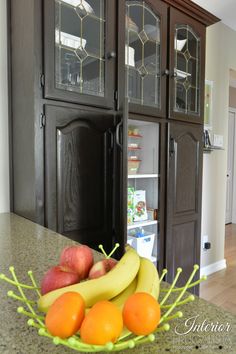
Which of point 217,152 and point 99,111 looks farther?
point 217,152

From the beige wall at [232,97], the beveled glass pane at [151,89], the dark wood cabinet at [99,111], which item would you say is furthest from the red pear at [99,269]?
the beige wall at [232,97]

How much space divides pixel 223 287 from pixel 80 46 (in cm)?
241

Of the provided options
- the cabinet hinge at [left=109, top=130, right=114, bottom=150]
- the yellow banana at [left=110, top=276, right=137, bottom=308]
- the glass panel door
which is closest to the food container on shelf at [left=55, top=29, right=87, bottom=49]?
the cabinet hinge at [left=109, top=130, right=114, bottom=150]

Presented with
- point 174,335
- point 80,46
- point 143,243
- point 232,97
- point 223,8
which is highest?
point 223,8

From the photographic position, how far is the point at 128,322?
35 cm

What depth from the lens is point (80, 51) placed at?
1.37 m

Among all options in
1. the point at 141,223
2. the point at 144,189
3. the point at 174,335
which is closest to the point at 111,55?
the point at 144,189

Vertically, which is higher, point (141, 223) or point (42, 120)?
point (42, 120)

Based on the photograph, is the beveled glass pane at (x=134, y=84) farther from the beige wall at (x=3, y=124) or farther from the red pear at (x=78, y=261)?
the red pear at (x=78, y=261)

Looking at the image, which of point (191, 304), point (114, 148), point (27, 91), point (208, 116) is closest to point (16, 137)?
point (27, 91)

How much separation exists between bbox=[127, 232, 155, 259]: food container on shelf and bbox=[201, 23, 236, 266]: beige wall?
115 centimetres

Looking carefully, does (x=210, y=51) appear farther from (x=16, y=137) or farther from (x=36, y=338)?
(x=36, y=338)

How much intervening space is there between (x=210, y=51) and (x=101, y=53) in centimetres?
180

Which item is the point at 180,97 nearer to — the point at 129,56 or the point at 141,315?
the point at 129,56
